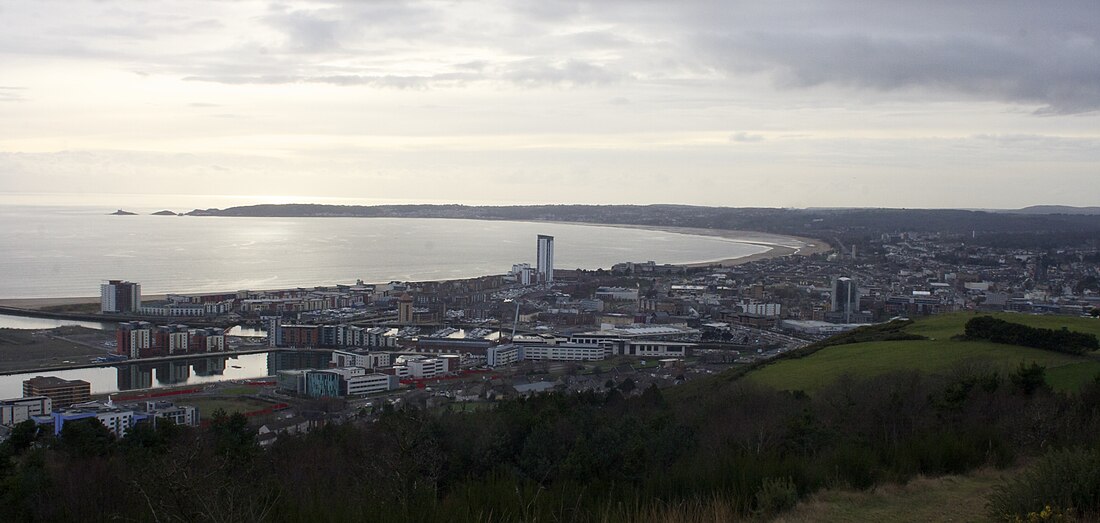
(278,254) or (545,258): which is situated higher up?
(545,258)

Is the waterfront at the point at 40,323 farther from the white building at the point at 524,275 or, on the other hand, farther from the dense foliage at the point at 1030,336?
the dense foliage at the point at 1030,336

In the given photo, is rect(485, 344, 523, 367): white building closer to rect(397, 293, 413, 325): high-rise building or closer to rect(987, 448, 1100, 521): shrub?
rect(397, 293, 413, 325): high-rise building

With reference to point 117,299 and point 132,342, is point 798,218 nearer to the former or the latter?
point 117,299

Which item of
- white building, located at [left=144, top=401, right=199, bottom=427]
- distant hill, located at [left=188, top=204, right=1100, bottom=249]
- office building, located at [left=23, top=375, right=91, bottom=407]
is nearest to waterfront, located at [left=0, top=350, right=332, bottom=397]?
office building, located at [left=23, top=375, right=91, bottom=407]

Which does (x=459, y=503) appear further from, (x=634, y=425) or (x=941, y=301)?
(x=941, y=301)

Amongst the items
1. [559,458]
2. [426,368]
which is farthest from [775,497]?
[426,368]

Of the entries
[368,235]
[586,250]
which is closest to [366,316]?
[586,250]

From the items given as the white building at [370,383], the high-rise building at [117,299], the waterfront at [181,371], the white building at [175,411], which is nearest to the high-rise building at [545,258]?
the high-rise building at [117,299]
